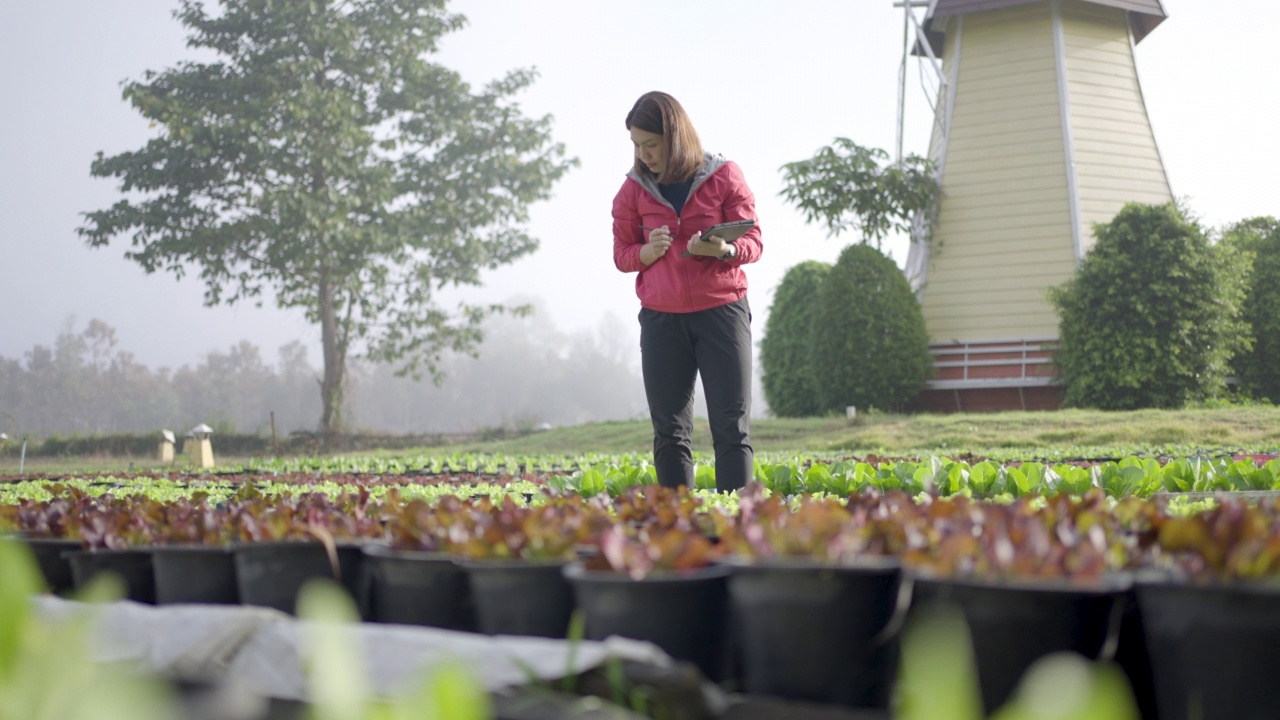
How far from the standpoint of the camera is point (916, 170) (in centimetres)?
1970

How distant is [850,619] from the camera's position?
4.91 ft

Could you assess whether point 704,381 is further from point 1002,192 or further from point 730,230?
point 1002,192

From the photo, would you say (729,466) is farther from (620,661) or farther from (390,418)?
(390,418)

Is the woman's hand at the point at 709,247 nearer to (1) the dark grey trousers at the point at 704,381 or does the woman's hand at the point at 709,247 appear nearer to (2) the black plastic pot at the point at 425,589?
(1) the dark grey trousers at the point at 704,381

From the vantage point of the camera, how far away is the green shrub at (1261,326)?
18875 mm

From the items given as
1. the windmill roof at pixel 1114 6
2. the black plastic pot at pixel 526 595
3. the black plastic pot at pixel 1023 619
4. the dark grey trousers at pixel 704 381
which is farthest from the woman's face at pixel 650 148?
the windmill roof at pixel 1114 6

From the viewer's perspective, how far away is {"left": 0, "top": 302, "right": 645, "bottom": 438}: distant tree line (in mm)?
36375

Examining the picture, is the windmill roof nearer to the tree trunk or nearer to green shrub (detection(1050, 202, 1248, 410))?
green shrub (detection(1050, 202, 1248, 410))


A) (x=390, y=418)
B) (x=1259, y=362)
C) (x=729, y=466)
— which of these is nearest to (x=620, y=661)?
(x=729, y=466)

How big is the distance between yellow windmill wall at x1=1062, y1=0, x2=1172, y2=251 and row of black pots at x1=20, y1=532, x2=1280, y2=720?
18928mm

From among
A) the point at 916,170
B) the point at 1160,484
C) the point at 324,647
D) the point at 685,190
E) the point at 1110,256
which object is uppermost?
the point at 916,170

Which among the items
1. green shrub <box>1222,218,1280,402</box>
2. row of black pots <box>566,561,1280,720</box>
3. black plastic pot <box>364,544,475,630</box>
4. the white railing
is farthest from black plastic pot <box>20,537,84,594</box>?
green shrub <box>1222,218,1280,402</box>

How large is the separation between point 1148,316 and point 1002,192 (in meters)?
3.76

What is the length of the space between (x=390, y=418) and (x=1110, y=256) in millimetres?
45084
